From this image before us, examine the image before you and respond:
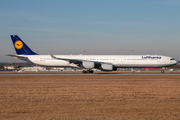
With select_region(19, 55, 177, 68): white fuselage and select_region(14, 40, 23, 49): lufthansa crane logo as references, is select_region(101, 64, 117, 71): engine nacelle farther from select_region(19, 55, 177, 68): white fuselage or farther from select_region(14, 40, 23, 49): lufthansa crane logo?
select_region(14, 40, 23, 49): lufthansa crane logo

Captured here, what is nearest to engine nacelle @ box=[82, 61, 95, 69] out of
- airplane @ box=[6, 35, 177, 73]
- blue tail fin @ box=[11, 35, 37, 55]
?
airplane @ box=[6, 35, 177, 73]

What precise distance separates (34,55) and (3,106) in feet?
127

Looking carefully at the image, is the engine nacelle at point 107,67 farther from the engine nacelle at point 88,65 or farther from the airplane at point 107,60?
the engine nacelle at point 88,65

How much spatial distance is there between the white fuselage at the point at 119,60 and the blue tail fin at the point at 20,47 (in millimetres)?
1835

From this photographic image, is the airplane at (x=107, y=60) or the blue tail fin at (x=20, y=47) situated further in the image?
the blue tail fin at (x=20, y=47)

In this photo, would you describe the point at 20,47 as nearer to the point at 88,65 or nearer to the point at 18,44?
the point at 18,44

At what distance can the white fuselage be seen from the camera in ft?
152

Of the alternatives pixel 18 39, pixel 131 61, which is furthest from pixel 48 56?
pixel 131 61

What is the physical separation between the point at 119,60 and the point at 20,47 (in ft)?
70.1

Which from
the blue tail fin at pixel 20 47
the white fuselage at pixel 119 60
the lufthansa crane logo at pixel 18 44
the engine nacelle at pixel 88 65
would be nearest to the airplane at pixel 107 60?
the white fuselage at pixel 119 60

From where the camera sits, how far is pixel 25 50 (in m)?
48.9

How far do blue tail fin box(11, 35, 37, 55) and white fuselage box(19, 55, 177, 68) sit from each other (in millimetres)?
1835

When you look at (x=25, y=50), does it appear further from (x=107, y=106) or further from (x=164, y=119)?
(x=164, y=119)

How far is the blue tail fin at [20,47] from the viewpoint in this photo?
48.8 meters
